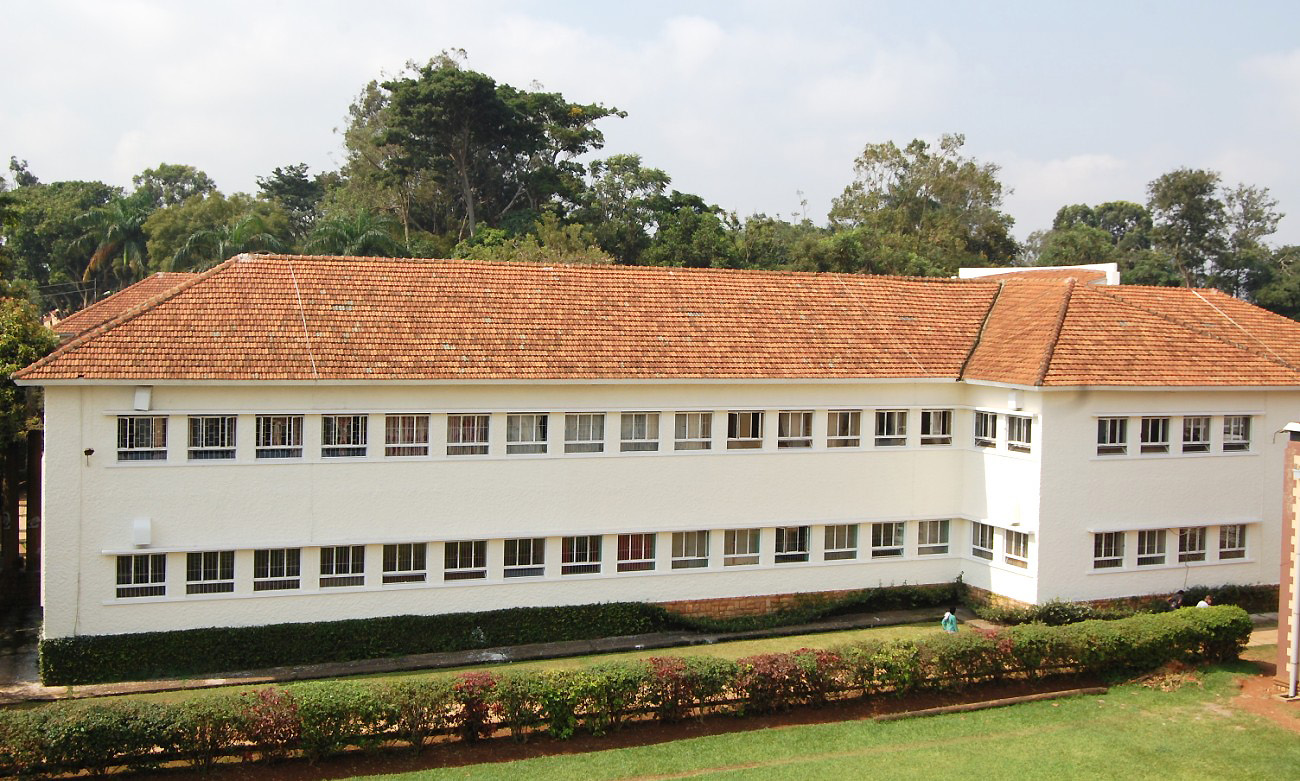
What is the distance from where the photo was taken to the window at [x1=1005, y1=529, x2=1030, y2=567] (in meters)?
22.8

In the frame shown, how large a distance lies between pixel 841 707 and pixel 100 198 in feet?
222

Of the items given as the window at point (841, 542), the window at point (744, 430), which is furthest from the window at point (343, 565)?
the window at point (841, 542)

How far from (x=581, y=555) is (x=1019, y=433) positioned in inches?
369

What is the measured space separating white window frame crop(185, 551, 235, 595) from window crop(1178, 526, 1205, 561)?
62.7 ft

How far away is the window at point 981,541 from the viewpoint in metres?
23.8

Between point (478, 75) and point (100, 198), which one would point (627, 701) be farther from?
point (100, 198)

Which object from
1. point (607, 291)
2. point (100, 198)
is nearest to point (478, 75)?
point (100, 198)

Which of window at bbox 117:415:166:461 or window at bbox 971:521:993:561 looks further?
window at bbox 971:521:993:561

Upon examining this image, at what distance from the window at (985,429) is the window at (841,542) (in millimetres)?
3320

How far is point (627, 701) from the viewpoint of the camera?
16.5m

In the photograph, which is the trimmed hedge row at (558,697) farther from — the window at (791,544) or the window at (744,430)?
the window at (744,430)

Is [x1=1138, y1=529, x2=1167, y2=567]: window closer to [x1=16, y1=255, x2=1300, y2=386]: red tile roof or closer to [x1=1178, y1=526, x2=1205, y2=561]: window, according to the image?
[x1=1178, y1=526, x2=1205, y2=561]: window

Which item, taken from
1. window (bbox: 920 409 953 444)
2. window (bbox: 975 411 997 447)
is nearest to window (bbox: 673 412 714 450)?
window (bbox: 920 409 953 444)

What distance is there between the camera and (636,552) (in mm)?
22188
